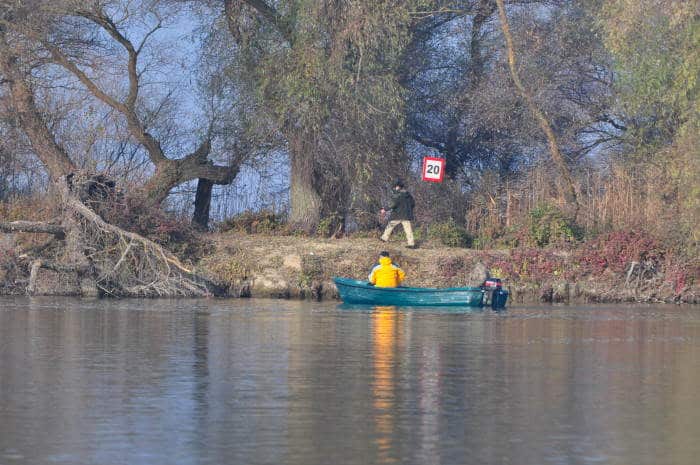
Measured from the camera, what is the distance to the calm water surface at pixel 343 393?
10477 mm

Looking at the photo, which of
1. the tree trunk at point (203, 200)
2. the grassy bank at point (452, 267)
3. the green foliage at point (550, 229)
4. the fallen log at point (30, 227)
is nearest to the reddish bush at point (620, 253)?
the grassy bank at point (452, 267)

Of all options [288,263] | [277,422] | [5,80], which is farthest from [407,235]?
[277,422]

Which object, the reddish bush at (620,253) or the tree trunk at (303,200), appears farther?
the tree trunk at (303,200)

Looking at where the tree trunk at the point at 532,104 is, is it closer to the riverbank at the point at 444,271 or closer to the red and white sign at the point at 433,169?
the red and white sign at the point at 433,169

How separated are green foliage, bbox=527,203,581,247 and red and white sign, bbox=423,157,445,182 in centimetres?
465

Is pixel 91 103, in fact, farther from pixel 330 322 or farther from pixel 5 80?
pixel 330 322

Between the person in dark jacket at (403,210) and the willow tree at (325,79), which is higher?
the willow tree at (325,79)

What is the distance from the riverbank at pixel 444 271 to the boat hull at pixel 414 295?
9.30 feet

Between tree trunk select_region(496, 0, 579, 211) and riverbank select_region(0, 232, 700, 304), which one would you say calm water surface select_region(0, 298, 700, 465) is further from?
tree trunk select_region(496, 0, 579, 211)

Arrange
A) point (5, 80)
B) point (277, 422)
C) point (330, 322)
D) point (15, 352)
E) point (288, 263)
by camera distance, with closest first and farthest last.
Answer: point (277, 422) → point (15, 352) → point (330, 322) → point (288, 263) → point (5, 80)

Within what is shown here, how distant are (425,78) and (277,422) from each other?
30.0 meters

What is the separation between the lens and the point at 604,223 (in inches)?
1407

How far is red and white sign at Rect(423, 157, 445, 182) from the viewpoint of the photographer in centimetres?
3950

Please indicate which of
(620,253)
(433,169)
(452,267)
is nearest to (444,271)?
(452,267)
